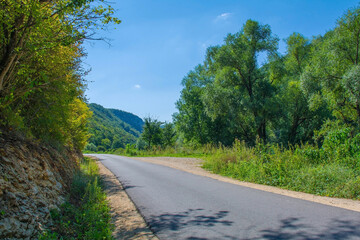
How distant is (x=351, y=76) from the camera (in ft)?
50.0

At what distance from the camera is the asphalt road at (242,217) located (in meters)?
3.84

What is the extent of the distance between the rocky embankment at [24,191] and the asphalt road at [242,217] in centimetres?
205

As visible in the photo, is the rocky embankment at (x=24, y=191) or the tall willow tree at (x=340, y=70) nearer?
the rocky embankment at (x=24, y=191)

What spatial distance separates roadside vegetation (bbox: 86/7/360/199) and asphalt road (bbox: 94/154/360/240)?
2464 millimetres

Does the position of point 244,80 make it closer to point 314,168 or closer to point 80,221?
Answer: point 314,168

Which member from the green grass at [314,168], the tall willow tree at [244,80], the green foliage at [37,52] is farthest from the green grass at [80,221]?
the tall willow tree at [244,80]

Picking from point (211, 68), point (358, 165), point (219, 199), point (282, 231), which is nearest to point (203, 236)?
point (282, 231)

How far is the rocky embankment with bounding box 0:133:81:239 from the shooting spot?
336cm

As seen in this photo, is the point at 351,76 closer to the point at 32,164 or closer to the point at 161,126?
the point at 32,164

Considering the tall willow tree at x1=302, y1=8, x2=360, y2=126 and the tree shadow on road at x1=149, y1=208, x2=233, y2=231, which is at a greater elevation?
the tall willow tree at x1=302, y1=8, x2=360, y2=126

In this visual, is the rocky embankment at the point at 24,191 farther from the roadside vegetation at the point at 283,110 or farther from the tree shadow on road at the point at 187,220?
the roadside vegetation at the point at 283,110

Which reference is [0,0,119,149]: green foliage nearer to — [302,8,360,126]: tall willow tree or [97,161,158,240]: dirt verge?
[97,161,158,240]: dirt verge

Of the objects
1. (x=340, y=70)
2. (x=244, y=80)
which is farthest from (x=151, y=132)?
(x=340, y=70)

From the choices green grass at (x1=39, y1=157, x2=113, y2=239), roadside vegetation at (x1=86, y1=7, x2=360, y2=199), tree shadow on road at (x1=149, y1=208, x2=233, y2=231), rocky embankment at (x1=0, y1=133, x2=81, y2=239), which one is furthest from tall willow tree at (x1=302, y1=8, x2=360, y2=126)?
rocky embankment at (x1=0, y1=133, x2=81, y2=239)
